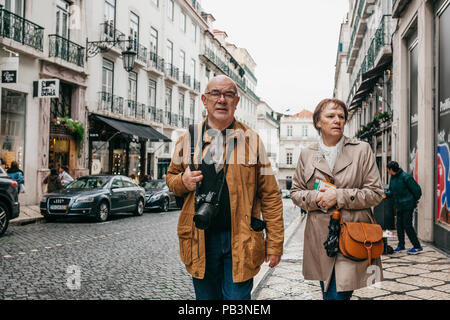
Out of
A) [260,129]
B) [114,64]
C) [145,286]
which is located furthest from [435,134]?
[260,129]

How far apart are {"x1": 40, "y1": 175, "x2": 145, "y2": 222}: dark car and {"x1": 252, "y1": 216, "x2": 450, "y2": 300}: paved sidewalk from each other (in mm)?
7270

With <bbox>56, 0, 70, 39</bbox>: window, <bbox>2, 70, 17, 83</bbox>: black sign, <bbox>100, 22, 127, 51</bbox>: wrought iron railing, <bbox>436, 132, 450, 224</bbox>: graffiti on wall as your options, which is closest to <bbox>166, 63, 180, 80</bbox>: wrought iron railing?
<bbox>100, 22, 127, 51</bbox>: wrought iron railing

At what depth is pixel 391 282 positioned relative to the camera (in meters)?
5.61

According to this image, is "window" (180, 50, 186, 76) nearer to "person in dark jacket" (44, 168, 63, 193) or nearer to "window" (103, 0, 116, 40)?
"window" (103, 0, 116, 40)

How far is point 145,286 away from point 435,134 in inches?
278

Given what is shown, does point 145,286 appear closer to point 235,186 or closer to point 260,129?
point 235,186

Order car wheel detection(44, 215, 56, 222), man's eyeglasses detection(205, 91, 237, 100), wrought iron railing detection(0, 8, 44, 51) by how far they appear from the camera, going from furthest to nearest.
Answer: wrought iron railing detection(0, 8, 44, 51), car wheel detection(44, 215, 56, 222), man's eyeglasses detection(205, 91, 237, 100)

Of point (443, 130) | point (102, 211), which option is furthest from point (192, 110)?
point (443, 130)

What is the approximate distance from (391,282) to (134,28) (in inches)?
951

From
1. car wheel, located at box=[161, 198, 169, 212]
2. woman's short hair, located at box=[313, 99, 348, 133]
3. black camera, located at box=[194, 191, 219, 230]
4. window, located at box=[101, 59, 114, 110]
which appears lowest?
car wheel, located at box=[161, 198, 169, 212]

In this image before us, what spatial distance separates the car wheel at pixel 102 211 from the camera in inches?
518

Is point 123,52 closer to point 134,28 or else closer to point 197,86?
point 134,28

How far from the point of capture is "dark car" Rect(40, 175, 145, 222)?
41.6 feet

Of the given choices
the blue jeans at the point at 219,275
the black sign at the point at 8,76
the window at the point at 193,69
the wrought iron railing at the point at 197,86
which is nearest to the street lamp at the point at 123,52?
the black sign at the point at 8,76
